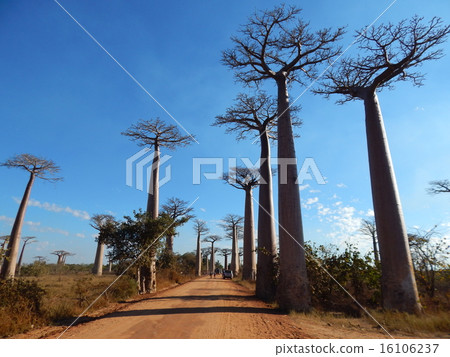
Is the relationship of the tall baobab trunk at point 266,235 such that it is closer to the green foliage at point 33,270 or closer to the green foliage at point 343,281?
the green foliage at point 343,281

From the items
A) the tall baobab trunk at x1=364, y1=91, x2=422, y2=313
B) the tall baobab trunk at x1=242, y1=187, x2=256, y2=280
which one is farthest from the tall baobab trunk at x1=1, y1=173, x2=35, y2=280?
the tall baobab trunk at x1=364, y1=91, x2=422, y2=313

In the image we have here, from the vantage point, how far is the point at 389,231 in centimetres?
592

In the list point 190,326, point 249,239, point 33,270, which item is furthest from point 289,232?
point 33,270

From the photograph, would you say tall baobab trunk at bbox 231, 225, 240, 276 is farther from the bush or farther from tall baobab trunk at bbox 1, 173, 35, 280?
the bush

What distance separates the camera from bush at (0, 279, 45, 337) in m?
3.92

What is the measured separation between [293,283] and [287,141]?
380 cm

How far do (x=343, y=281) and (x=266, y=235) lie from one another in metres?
2.83

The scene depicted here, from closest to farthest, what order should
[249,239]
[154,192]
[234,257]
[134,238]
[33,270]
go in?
[134,238]
[154,192]
[249,239]
[33,270]
[234,257]

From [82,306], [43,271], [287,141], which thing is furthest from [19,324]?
[43,271]

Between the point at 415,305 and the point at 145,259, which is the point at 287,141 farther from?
the point at 145,259

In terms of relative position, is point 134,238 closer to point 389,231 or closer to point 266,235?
point 266,235

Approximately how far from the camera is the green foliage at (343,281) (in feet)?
23.3

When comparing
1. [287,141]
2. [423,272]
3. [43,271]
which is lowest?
[43,271]

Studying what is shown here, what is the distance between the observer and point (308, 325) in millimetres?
4547
